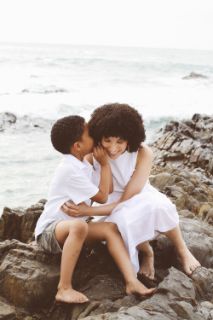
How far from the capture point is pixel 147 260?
11.4ft

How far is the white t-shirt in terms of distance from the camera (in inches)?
131

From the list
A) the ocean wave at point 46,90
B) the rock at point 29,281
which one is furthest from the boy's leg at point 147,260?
the ocean wave at point 46,90

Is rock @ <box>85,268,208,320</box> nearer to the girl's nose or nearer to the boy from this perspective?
the boy

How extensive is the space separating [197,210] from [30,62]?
1428 inches

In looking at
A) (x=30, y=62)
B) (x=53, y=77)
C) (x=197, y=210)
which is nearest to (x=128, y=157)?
(x=197, y=210)

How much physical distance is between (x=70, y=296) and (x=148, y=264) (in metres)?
0.65

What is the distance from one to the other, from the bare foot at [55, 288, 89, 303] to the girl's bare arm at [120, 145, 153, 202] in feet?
2.55

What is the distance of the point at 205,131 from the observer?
10.7m

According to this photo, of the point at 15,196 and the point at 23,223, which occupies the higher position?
the point at 23,223

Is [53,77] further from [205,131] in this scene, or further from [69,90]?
[205,131]

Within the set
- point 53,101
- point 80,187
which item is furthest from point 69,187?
point 53,101

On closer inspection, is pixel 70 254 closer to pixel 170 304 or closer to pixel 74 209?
pixel 74 209

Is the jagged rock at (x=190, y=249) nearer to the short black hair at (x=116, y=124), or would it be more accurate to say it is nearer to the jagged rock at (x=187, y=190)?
the short black hair at (x=116, y=124)

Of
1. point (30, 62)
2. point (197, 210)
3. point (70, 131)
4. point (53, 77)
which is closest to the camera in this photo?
point (70, 131)
